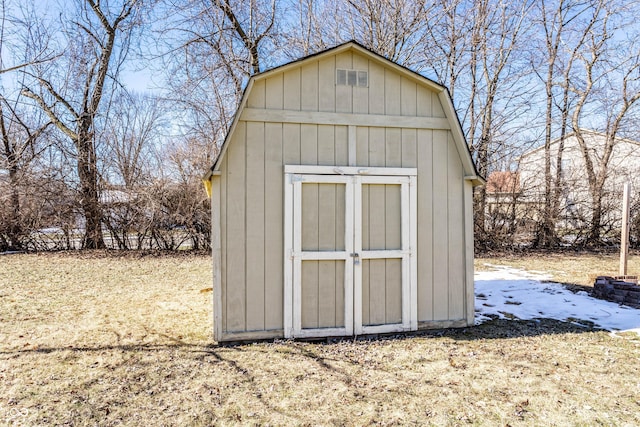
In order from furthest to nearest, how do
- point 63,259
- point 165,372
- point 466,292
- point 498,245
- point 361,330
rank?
1. point 498,245
2. point 63,259
3. point 466,292
4. point 361,330
5. point 165,372

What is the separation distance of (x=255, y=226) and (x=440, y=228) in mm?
1953

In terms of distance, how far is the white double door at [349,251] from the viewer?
3.84 m

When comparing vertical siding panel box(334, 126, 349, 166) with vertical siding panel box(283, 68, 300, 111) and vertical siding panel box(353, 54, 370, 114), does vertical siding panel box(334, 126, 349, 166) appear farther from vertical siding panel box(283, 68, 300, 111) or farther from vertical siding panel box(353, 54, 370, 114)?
vertical siding panel box(283, 68, 300, 111)

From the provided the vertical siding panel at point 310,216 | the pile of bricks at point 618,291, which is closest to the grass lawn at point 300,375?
the vertical siding panel at point 310,216

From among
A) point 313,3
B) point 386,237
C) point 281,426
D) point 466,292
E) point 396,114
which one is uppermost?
point 313,3

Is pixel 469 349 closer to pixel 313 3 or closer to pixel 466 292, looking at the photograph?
pixel 466 292

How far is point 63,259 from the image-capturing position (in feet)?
31.9

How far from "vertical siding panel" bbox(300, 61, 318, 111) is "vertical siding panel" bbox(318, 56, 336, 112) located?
0.04m

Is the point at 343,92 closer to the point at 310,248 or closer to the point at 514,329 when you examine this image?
the point at 310,248

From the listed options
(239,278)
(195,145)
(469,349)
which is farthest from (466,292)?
(195,145)

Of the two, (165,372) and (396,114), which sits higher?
(396,114)

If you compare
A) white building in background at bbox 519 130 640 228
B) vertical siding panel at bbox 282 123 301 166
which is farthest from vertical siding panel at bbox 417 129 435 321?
white building in background at bbox 519 130 640 228

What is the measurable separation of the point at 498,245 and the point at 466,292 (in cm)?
792

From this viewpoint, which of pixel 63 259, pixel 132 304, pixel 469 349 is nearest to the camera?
pixel 469 349
